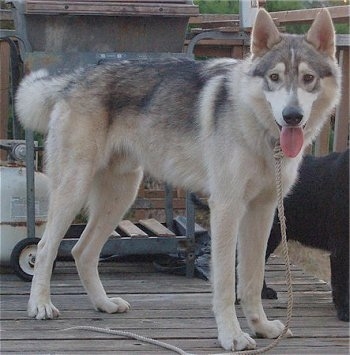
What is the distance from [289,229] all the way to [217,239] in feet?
3.61

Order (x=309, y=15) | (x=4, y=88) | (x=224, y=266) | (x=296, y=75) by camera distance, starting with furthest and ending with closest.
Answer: (x=4, y=88)
(x=309, y=15)
(x=224, y=266)
(x=296, y=75)

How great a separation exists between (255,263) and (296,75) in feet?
3.09

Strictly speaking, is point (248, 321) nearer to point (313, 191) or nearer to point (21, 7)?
point (313, 191)

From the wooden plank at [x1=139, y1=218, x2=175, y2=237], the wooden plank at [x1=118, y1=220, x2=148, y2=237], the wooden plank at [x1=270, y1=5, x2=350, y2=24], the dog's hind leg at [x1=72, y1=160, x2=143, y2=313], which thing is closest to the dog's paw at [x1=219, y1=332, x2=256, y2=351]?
the dog's hind leg at [x1=72, y1=160, x2=143, y2=313]

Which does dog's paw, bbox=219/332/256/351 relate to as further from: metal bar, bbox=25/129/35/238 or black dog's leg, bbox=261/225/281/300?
metal bar, bbox=25/129/35/238

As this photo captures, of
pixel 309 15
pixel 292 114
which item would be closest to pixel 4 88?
pixel 309 15

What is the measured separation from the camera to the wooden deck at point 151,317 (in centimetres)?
381

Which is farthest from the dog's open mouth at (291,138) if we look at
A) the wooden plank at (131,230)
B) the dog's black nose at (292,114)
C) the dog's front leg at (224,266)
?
the wooden plank at (131,230)

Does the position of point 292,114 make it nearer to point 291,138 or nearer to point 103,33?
point 291,138

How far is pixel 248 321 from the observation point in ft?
13.3

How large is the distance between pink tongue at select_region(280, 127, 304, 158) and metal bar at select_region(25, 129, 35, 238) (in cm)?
192

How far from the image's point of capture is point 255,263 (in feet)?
13.4

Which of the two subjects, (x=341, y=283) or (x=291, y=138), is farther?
(x=341, y=283)

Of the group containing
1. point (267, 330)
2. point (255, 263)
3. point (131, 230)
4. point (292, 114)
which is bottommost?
point (131, 230)
